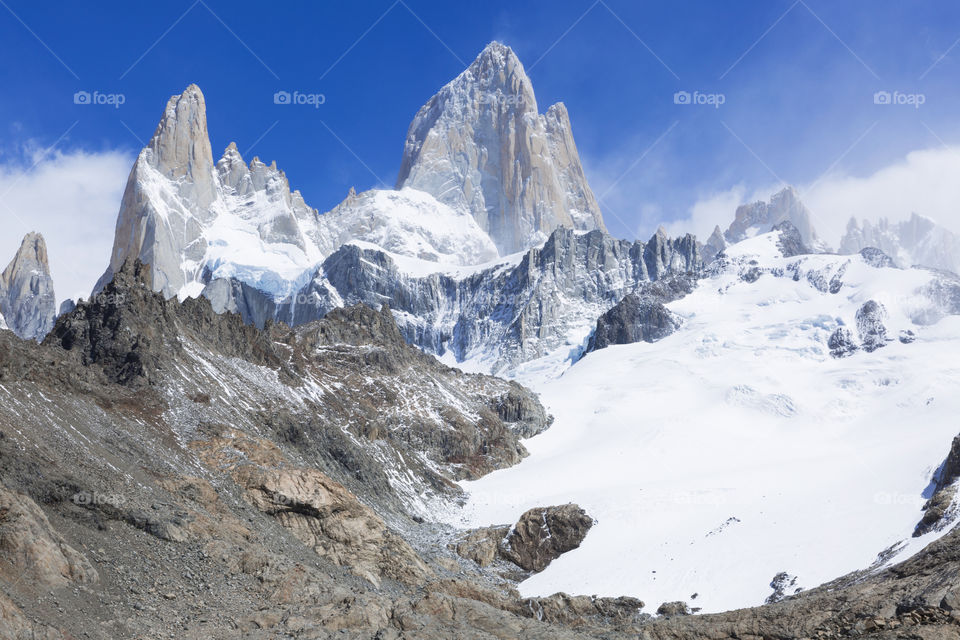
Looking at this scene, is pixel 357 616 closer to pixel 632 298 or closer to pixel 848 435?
pixel 848 435

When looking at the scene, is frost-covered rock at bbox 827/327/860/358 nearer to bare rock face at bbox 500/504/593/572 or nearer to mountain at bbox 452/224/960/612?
mountain at bbox 452/224/960/612

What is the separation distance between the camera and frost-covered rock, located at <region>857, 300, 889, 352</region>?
15275cm

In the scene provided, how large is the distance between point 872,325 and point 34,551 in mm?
156264

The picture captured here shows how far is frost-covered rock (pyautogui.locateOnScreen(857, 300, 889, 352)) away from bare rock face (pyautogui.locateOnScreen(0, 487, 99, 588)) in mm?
146357

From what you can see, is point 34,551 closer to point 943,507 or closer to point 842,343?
point 943,507

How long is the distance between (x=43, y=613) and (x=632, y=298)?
168 m

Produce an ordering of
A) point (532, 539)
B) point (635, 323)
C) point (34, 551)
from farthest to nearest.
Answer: point (635, 323) → point (532, 539) → point (34, 551)

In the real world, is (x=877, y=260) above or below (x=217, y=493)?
above

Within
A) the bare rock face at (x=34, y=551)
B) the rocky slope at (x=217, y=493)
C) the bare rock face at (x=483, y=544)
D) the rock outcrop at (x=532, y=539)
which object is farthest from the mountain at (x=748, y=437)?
the bare rock face at (x=34, y=551)

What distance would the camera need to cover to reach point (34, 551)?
29.9 m

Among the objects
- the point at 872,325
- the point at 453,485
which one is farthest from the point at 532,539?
the point at 872,325

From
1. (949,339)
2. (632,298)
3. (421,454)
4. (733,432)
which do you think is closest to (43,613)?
(421,454)

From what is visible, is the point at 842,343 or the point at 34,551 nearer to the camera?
the point at 34,551

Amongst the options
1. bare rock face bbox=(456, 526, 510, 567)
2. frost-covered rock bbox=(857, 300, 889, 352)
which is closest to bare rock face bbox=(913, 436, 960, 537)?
bare rock face bbox=(456, 526, 510, 567)
